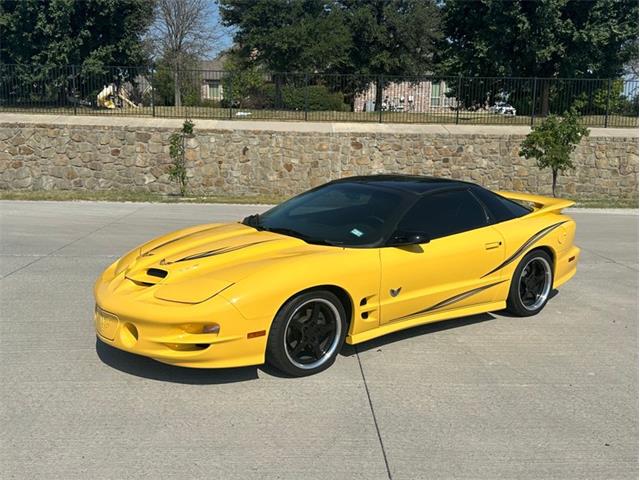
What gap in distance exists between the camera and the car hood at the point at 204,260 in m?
3.96

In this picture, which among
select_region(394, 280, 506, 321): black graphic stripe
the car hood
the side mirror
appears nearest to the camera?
the car hood

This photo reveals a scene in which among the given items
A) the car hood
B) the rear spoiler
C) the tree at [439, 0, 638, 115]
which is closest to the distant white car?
the tree at [439, 0, 638, 115]

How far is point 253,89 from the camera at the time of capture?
20.7 metres

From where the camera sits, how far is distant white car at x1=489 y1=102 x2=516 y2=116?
843 inches

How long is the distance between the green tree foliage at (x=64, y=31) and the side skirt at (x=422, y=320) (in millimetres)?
20428

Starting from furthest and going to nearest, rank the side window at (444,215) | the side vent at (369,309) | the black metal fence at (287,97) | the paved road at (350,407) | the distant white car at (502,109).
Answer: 1. the distant white car at (502,109)
2. the black metal fence at (287,97)
3. the side window at (444,215)
4. the side vent at (369,309)
5. the paved road at (350,407)

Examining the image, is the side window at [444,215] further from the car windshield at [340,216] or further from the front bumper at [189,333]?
the front bumper at [189,333]

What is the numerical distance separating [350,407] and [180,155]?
15.1 m

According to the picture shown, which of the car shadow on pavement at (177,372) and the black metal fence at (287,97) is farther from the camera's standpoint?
the black metal fence at (287,97)

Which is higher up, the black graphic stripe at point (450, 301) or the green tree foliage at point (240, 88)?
the green tree foliage at point (240, 88)

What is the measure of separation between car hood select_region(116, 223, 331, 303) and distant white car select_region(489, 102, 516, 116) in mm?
18200

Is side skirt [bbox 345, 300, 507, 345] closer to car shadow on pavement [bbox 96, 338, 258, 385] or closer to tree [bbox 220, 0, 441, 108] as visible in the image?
car shadow on pavement [bbox 96, 338, 258, 385]

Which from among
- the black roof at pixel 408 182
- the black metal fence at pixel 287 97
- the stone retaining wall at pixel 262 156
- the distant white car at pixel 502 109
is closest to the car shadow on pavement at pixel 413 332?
the black roof at pixel 408 182

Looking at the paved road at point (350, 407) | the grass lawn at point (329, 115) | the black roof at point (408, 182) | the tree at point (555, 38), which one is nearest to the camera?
the paved road at point (350, 407)
